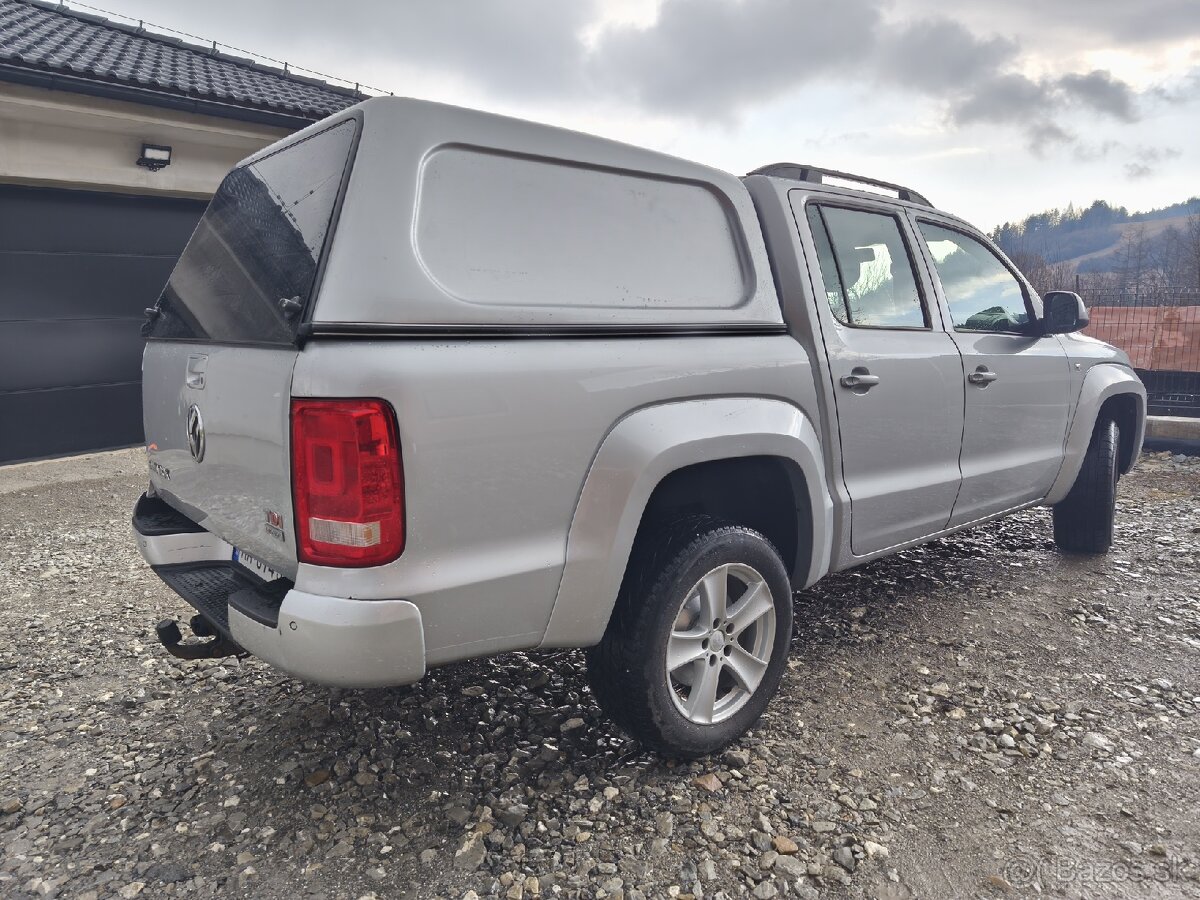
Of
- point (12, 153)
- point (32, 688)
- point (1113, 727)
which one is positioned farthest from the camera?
point (12, 153)

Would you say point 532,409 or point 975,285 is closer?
point 532,409

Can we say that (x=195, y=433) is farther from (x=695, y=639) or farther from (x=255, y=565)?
(x=695, y=639)

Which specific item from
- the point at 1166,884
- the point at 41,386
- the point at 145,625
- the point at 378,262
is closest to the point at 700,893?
the point at 1166,884

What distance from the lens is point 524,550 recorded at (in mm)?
1971

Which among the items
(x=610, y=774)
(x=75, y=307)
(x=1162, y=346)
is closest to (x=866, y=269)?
(x=610, y=774)

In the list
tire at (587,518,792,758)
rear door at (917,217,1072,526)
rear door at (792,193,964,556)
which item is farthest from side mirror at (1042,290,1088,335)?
tire at (587,518,792,758)

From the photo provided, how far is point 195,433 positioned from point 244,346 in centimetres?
41

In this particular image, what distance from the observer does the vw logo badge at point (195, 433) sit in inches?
88.2

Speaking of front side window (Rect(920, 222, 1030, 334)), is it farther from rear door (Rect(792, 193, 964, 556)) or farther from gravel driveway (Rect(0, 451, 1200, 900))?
gravel driveway (Rect(0, 451, 1200, 900))

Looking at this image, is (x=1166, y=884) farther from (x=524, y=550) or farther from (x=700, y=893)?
(x=524, y=550)

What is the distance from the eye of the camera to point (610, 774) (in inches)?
95.4

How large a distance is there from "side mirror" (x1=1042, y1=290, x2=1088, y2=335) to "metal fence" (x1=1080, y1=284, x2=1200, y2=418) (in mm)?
6104

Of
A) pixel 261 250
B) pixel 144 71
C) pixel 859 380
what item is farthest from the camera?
pixel 144 71

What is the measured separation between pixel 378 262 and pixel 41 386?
24.1 feet
